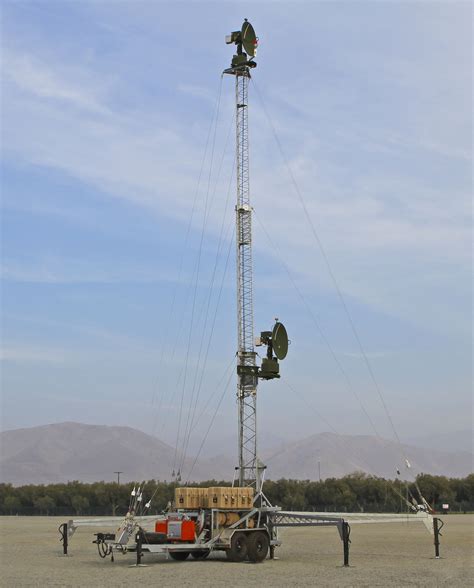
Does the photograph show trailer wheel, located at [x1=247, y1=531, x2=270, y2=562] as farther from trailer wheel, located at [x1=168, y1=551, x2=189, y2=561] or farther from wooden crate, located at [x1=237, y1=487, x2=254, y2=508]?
trailer wheel, located at [x1=168, y1=551, x2=189, y2=561]

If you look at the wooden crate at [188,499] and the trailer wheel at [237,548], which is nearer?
the trailer wheel at [237,548]

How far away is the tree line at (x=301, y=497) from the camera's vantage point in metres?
109

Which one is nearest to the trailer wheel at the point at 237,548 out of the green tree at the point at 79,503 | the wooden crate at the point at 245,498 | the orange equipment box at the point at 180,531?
the wooden crate at the point at 245,498

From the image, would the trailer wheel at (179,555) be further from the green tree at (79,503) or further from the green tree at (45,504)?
the green tree at (45,504)

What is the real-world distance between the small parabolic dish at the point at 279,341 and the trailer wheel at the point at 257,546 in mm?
9523

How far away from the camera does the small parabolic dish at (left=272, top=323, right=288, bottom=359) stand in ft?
134

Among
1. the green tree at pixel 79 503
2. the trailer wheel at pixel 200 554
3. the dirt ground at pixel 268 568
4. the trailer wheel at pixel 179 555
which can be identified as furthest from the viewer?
the green tree at pixel 79 503

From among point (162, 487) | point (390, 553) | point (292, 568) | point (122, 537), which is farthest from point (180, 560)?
point (162, 487)

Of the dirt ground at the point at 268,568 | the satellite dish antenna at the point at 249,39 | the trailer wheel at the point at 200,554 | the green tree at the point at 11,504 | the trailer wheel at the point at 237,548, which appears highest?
the satellite dish antenna at the point at 249,39

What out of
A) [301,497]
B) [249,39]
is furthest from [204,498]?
[301,497]

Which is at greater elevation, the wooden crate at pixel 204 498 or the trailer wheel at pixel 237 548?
the wooden crate at pixel 204 498

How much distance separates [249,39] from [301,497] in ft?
251

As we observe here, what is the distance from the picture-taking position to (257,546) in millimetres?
33344

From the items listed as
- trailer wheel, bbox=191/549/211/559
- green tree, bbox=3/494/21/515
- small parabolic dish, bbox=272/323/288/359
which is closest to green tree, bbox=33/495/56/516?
green tree, bbox=3/494/21/515
